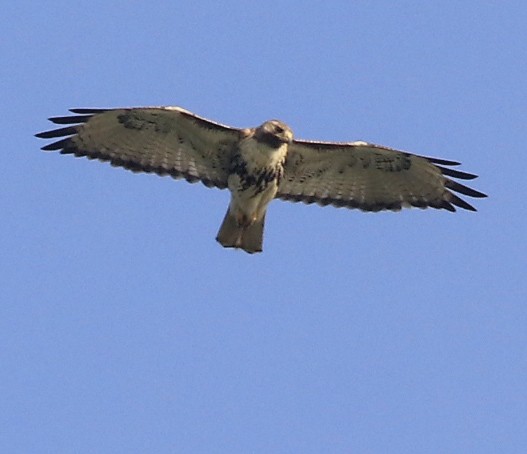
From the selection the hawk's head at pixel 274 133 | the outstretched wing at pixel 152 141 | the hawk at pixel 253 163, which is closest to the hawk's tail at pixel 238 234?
the hawk at pixel 253 163

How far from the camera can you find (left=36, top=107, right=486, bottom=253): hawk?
1705 centimetres

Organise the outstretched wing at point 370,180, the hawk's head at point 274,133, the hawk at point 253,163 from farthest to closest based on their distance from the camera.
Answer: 1. the outstretched wing at point 370,180
2. the hawk at point 253,163
3. the hawk's head at point 274,133

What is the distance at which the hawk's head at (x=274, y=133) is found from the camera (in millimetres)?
16734

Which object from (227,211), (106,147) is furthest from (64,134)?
(227,211)

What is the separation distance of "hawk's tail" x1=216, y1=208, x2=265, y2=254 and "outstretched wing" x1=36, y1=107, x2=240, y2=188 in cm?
45

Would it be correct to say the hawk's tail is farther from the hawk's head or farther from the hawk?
the hawk's head

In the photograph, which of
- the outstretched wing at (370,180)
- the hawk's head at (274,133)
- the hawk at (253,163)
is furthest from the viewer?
the outstretched wing at (370,180)

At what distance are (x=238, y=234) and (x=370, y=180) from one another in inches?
Result: 65.6

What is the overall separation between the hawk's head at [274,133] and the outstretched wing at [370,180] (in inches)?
25.7

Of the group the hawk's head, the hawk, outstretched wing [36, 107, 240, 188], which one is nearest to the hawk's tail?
the hawk

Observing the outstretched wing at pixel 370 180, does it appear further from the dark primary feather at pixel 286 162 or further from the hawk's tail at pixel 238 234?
the hawk's tail at pixel 238 234

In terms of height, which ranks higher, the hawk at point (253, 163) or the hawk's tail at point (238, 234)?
the hawk at point (253, 163)

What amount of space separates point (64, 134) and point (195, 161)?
1439 mm

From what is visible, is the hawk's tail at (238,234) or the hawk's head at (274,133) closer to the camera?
the hawk's head at (274,133)
